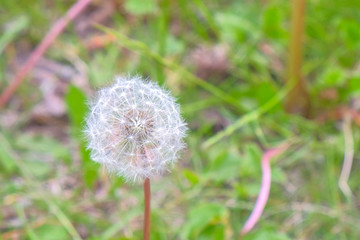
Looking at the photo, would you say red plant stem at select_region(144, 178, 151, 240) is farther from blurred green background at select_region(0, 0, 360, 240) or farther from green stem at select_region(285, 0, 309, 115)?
green stem at select_region(285, 0, 309, 115)

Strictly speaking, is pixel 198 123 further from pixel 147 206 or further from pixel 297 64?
pixel 147 206

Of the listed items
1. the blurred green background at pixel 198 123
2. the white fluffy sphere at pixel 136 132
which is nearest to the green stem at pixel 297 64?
the blurred green background at pixel 198 123

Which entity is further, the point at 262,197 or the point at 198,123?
the point at 198,123

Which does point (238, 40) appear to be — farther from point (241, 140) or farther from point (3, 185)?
point (3, 185)

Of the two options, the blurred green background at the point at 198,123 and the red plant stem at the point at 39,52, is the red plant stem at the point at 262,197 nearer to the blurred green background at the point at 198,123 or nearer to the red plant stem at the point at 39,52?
the blurred green background at the point at 198,123

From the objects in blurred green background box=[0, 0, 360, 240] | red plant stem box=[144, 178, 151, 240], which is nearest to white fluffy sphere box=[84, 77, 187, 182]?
red plant stem box=[144, 178, 151, 240]

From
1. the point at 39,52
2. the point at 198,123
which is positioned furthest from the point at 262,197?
the point at 39,52
